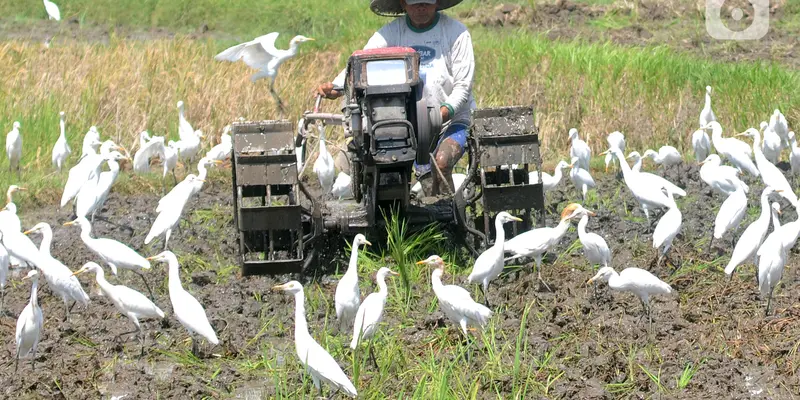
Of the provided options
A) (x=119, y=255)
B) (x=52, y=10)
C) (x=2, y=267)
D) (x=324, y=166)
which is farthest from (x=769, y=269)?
(x=52, y=10)

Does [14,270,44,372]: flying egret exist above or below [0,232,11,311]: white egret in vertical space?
above

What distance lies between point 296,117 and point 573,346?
270 inches

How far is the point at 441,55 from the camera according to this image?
8.05m

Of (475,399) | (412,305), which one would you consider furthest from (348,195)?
(475,399)

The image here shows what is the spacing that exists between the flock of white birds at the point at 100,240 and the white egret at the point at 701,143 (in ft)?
13.5

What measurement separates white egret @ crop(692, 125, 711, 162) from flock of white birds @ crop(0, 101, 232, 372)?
4112mm

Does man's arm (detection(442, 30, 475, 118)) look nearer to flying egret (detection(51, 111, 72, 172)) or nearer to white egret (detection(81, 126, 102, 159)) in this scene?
white egret (detection(81, 126, 102, 159))

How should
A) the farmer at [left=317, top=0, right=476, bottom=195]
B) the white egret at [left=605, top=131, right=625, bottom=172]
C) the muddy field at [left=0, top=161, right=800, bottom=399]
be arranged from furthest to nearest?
the white egret at [left=605, top=131, right=625, bottom=172], the farmer at [left=317, top=0, right=476, bottom=195], the muddy field at [left=0, top=161, right=800, bottom=399]

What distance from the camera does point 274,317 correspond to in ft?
23.0

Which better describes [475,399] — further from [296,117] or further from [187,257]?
[296,117]

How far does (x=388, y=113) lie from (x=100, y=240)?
6.41 ft

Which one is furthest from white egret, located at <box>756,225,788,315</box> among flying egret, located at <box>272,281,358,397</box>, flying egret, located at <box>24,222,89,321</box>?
flying egret, located at <box>24,222,89,321</box>

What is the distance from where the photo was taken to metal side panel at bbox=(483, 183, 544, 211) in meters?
7.66
